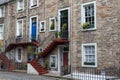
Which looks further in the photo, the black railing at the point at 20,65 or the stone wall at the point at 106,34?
the black railing at the point at 20,65

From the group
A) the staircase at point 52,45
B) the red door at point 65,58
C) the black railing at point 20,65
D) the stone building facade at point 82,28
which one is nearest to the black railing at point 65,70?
the stone building facade at point 82,28

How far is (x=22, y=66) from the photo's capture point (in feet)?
112

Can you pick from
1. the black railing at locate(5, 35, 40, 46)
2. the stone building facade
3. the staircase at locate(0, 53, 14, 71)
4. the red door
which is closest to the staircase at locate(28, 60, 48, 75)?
the stone building facade

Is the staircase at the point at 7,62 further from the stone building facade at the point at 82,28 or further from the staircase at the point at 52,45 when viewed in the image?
the staircase at the point at 52,45

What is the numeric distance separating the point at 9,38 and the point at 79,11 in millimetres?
14758

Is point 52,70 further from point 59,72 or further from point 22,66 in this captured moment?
point 22,66

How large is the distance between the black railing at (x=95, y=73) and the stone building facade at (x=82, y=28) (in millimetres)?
386

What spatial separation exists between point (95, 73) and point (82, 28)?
14.2 feet

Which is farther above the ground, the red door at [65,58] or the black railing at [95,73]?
the red door at [65,58]

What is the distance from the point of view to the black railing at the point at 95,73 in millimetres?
21875

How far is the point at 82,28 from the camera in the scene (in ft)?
83.7

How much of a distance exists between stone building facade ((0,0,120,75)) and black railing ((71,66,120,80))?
1.26ft

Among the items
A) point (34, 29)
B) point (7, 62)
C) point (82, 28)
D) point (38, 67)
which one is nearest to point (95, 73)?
point (82, 28)

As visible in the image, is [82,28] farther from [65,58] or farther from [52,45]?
[52,45]
